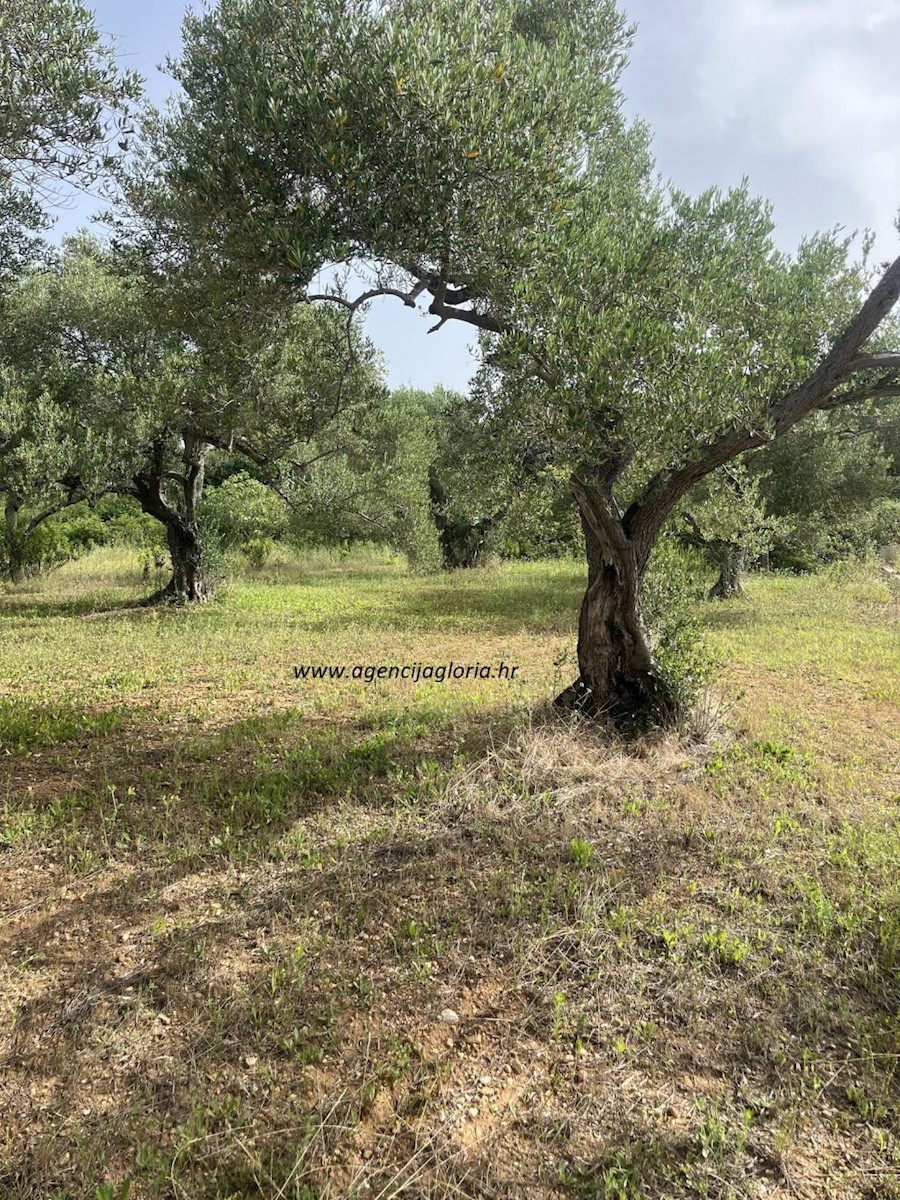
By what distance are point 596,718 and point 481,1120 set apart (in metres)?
3.92

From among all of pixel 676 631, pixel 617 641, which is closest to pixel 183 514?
pixel 617 641

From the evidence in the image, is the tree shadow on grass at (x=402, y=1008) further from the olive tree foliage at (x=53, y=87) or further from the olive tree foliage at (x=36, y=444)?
the olive tree foliage at (x=36, y=444)

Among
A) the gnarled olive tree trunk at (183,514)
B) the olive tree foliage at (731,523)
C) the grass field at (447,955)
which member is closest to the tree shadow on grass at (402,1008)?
the grass field at (447,955)

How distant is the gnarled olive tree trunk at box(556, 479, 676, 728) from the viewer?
19.9 feet

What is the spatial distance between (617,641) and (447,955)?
360cm

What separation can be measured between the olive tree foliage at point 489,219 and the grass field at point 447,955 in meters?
2.72

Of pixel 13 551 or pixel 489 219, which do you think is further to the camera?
pixel 13 551

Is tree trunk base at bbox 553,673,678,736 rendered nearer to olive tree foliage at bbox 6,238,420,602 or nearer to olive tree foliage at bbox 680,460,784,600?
olive tree foliage at bbox 6,238,420,602

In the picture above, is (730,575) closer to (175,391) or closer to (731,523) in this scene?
(731,523)

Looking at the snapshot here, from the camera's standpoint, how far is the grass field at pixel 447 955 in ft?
7.86

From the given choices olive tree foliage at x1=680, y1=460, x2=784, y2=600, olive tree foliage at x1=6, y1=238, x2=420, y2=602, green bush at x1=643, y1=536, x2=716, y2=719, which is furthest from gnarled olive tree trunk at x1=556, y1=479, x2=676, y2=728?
olive tree foliage at x1=680, y1=460, x2=784, y2=600

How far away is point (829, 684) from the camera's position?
8227 millimetres

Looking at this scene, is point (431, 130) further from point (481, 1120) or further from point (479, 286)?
point (481, 1120)

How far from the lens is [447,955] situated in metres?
3.39
